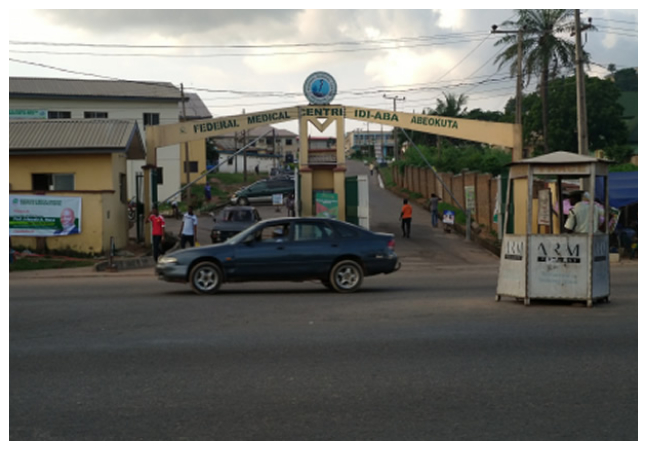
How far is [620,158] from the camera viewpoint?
152 feet

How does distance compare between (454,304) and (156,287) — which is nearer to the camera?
(454,304)

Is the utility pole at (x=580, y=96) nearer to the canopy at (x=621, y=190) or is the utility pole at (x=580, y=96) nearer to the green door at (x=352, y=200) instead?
the canopy at (x=621, y=190)

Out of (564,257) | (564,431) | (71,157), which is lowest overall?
(564,431)

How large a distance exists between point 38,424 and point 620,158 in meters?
44.9

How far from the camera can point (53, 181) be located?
26.9 m

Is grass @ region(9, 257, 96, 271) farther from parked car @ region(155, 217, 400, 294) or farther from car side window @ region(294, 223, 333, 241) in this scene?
car side window @ region(294, 223, 333, 241)

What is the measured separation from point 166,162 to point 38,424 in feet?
169

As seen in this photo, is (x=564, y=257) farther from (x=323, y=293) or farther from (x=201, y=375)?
(x=201, y=375)

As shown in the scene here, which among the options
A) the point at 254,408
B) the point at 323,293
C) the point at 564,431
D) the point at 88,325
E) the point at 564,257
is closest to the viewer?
the point at 564,431

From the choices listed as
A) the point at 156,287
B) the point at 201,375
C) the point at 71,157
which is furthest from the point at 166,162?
the point at 201,375

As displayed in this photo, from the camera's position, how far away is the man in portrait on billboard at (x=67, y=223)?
81.9 feet

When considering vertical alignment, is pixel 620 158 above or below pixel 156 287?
above

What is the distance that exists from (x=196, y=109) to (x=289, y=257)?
55994mm

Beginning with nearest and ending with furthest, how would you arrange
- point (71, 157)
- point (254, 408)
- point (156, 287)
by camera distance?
point (254, 408), point (156, 287), point (71, 157)
